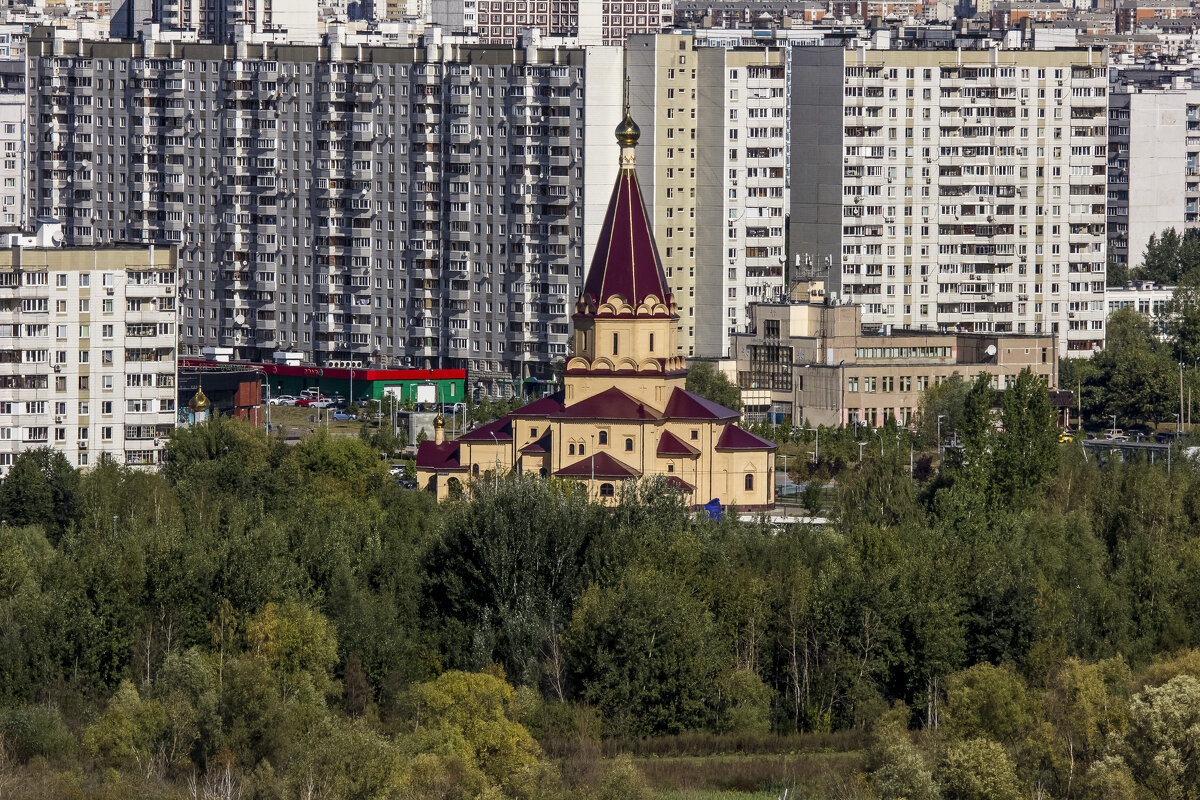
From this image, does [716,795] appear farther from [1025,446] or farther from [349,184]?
[349,184]

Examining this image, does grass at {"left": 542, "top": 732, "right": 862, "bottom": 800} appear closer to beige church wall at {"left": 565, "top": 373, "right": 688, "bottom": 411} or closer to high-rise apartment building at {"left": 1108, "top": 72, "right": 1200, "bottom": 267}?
beige church wall at {"left": 565, "top": 373, "right": 688, "bottom": 411}

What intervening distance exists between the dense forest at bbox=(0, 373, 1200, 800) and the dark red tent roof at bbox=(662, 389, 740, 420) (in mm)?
6880

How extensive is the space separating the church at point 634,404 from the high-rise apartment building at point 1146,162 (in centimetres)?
7204

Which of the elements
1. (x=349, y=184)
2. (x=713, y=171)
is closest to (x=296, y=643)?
(x=713, y=171)

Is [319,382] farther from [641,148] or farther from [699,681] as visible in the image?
[699,681]

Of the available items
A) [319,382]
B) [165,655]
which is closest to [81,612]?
[165,655]

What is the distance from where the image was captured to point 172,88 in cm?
11825

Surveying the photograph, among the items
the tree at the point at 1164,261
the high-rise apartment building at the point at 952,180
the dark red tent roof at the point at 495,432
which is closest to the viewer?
the dark red tent roof at the point at 495,432

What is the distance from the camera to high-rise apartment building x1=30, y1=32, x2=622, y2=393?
110062 mm

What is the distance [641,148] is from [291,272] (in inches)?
684

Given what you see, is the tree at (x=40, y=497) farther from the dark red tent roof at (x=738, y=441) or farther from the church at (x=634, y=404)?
the dark red tent roof at (x=738, y=441)

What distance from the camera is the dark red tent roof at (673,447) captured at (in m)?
75.2

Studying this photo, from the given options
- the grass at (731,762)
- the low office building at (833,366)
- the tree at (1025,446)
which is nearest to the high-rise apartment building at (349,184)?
the low office building at (833,366)

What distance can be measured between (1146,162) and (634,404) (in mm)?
75301
